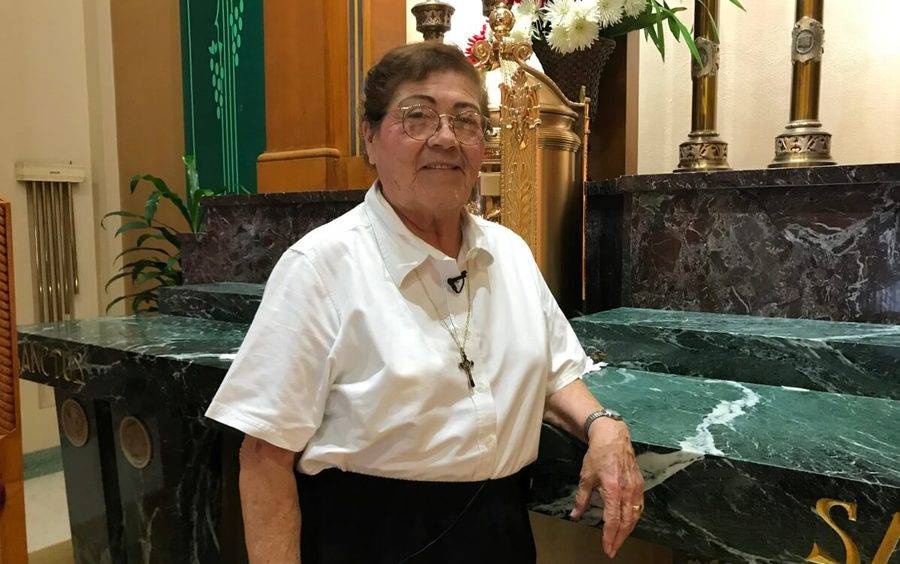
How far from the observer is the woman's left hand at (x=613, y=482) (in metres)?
1.12

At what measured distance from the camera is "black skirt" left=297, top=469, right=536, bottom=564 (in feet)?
3.77

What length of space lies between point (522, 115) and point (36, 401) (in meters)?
3.38

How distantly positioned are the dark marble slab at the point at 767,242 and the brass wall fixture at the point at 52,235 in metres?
3.21

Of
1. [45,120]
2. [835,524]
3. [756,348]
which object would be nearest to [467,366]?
[835,524]

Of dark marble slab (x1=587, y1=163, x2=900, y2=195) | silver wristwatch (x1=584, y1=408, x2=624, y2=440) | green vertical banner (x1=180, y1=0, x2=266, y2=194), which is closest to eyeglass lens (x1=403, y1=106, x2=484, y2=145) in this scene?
silver wristwatch (x1=584, y1=408, x2=624, y2=440)

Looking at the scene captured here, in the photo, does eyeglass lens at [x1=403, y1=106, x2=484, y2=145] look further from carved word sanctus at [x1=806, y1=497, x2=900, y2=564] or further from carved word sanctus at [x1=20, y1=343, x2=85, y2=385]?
carved word sanctus at [x1=20, y1=343, x2=85, y2=385]

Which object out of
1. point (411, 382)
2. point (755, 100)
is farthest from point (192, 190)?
point (411, 382)

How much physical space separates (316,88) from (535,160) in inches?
50.2

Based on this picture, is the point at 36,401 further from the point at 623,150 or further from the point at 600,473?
the point at 600,473

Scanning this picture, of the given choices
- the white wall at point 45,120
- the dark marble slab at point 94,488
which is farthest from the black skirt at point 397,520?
the white wall at point 45,120

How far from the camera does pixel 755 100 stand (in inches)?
98.3

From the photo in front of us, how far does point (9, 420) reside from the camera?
1.70 meters

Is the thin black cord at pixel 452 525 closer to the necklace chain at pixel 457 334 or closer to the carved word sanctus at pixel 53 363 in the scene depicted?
the necklace chain at pixel 457 334

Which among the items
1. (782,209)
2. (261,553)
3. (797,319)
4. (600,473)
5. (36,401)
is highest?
(782,209)
